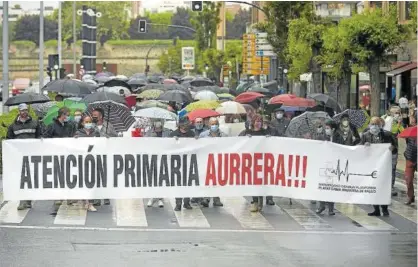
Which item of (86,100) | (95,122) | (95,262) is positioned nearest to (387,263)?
(95,262)

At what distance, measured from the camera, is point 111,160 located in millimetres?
18062

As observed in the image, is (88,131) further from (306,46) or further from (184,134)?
(306,46)

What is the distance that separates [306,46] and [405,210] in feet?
73.9

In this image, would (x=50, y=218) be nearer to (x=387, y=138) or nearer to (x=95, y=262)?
(x=95, y=262)

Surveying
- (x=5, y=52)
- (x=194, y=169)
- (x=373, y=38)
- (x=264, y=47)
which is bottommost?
(x=194, y=169)

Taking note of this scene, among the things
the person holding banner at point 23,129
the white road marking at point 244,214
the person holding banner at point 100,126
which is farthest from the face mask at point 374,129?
the person holding banner at point 23,129

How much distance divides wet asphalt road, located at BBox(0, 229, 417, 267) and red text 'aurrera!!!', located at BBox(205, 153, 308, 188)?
224cm

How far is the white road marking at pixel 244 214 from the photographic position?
55.6ft

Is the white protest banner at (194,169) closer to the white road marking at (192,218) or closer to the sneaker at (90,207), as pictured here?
the white road marking at (192,218)

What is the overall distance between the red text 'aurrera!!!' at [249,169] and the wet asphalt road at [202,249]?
7.35 ft

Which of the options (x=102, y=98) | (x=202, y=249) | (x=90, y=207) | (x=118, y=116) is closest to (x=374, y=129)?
(x=90, y=207)

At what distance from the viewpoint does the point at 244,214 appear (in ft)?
59.9

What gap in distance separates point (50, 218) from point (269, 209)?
12.6ft

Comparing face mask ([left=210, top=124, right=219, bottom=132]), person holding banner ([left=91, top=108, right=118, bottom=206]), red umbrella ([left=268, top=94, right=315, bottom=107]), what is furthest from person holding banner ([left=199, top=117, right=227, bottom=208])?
red umbrella ([left=268, top=94, right=315, bottom=107])
